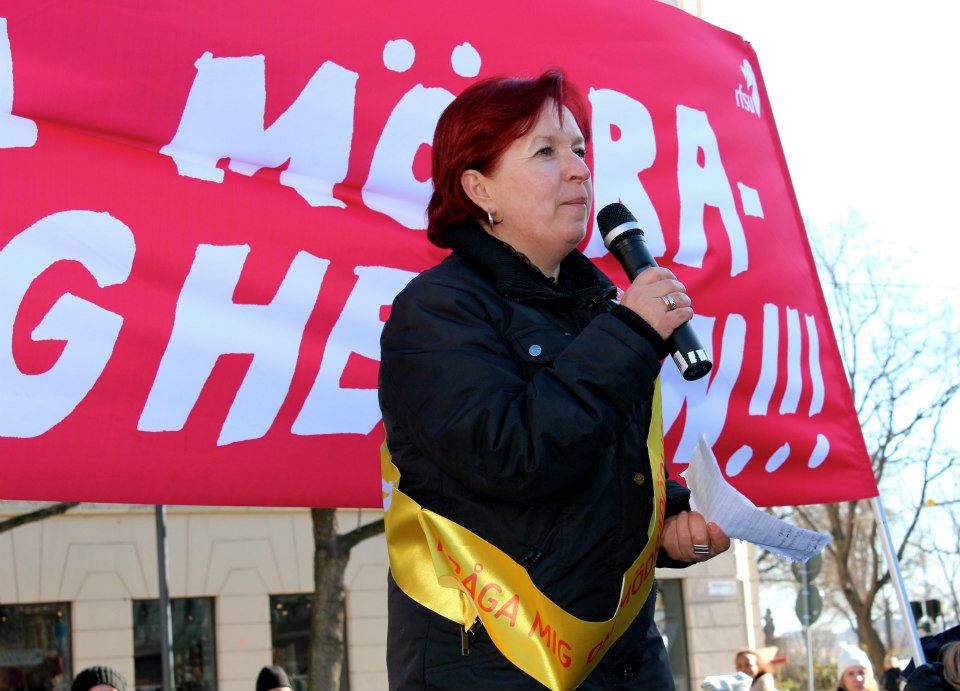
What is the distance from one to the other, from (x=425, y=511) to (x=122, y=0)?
192cm

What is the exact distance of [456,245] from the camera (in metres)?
2.50

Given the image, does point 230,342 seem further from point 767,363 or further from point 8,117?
point 767,363

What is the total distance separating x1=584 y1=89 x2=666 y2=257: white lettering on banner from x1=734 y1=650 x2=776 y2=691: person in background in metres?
6.89

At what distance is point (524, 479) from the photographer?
2049 mm

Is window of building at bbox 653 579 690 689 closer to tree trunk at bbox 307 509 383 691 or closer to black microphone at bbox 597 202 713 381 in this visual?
tree trunk at bbox 307 509 383 691

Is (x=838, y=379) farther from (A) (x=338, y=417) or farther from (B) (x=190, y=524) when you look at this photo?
(B) (x=190, y=524)

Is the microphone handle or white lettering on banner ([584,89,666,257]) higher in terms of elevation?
white lettering on banner ([584,89,666,257])

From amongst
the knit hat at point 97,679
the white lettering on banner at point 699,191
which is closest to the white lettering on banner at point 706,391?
the white lettering on banner at point 699,191

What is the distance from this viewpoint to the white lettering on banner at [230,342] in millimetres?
3352

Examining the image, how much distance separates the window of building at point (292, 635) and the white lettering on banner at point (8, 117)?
15186 mm

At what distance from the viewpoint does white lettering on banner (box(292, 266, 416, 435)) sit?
3619 mm

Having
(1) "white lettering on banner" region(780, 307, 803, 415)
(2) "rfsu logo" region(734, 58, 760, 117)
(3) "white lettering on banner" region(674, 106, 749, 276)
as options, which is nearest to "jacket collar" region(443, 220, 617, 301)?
(3) "white lettering on banner" region(674, 106, 749, 276)

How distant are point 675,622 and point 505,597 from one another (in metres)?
20.3

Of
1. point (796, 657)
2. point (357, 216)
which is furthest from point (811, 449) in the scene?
point (796, 657)
